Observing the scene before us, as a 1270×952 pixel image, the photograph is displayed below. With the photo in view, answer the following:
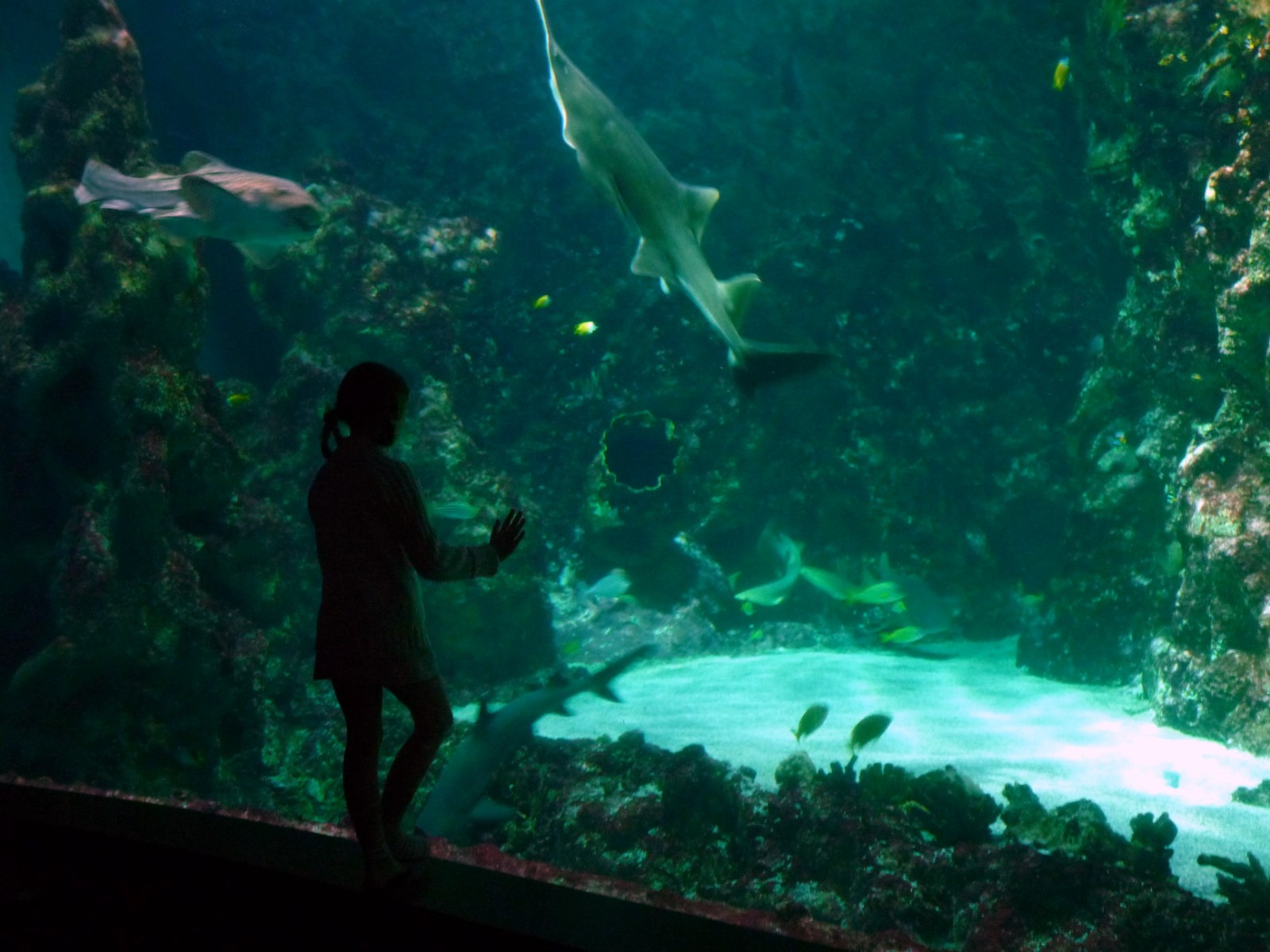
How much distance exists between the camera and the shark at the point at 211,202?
515cm

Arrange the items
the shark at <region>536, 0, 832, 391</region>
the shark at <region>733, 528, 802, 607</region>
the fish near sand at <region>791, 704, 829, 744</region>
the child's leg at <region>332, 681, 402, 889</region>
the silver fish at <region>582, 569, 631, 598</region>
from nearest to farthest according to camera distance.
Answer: the child's leg at <region>332, 681, 402, 889</region>, the shark at <region>536, 0, 832, 391</region>, the fish near sand at <region>791, 704, 829, 744</region>, the shark at <region>733, 528, 802, 607</region>, the silver fish at <region>582, 569, 631, 598</region>

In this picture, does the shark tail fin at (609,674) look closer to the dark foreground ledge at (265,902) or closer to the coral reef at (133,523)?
the coral reef at (133,523)

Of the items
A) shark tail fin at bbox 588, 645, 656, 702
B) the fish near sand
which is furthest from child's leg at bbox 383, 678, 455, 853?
the fish near sand

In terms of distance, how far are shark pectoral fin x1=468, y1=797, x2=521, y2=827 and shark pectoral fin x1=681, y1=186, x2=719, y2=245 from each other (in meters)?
3.75

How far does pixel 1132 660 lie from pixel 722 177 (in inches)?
340

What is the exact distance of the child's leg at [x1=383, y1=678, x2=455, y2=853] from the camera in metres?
1.90

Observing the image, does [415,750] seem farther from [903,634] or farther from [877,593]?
[903,634]

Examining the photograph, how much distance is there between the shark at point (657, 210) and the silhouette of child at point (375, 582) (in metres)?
2.05

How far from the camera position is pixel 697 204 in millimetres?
4031

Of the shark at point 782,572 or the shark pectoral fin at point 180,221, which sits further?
the shark at point 782,572

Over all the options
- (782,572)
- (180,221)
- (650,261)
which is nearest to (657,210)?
(650,261)

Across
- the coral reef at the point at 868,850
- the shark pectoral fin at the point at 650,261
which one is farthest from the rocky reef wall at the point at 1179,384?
the shark pectoral fin at the point at 650,261

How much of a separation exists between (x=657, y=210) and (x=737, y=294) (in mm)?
636

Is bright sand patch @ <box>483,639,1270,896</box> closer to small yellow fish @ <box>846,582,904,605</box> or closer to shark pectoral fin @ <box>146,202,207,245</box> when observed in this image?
small yellow fish @ <box>846,582,904,605</box>
